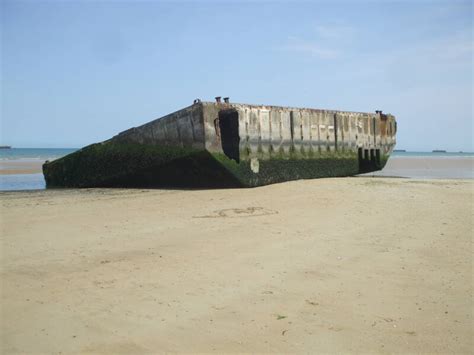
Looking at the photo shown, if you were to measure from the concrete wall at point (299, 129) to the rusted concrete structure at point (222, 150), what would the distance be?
0.02 metres

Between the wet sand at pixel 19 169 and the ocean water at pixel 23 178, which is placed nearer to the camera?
the ocean water at pixel 23 178

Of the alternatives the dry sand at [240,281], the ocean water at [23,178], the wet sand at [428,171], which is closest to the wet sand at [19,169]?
the ocean water at [23,178]

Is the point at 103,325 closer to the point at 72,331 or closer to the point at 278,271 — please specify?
the point at 72,331

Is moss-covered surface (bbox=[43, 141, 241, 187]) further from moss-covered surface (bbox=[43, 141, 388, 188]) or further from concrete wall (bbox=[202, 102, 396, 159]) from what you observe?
concrete wall (bbox=[202, 102, 396, 159])

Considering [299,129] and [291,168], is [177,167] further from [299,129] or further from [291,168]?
[299,129]

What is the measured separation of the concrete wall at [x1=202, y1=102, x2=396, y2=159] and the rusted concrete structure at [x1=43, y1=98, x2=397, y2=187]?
2cm

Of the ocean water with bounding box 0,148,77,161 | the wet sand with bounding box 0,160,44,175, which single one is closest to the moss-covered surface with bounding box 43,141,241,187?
the wet sand with bounding box 0,160,44,175

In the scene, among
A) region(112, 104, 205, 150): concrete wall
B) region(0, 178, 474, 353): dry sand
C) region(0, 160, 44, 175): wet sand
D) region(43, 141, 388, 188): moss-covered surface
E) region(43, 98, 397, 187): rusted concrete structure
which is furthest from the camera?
region(0, 160, 44, 175): wet sand

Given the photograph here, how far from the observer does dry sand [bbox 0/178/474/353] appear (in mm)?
1960

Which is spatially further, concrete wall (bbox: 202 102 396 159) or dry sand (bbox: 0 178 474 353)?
concrete wall (bbox: 202 102 396 159)

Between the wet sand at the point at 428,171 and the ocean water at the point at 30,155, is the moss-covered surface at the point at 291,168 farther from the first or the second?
the ocean water at the point at 30,155

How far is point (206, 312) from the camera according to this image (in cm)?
221

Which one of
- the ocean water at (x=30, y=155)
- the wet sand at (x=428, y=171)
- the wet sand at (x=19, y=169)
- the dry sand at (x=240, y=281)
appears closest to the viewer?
the dry sand at (x=240, y=281)

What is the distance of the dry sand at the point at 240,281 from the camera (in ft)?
6.43
